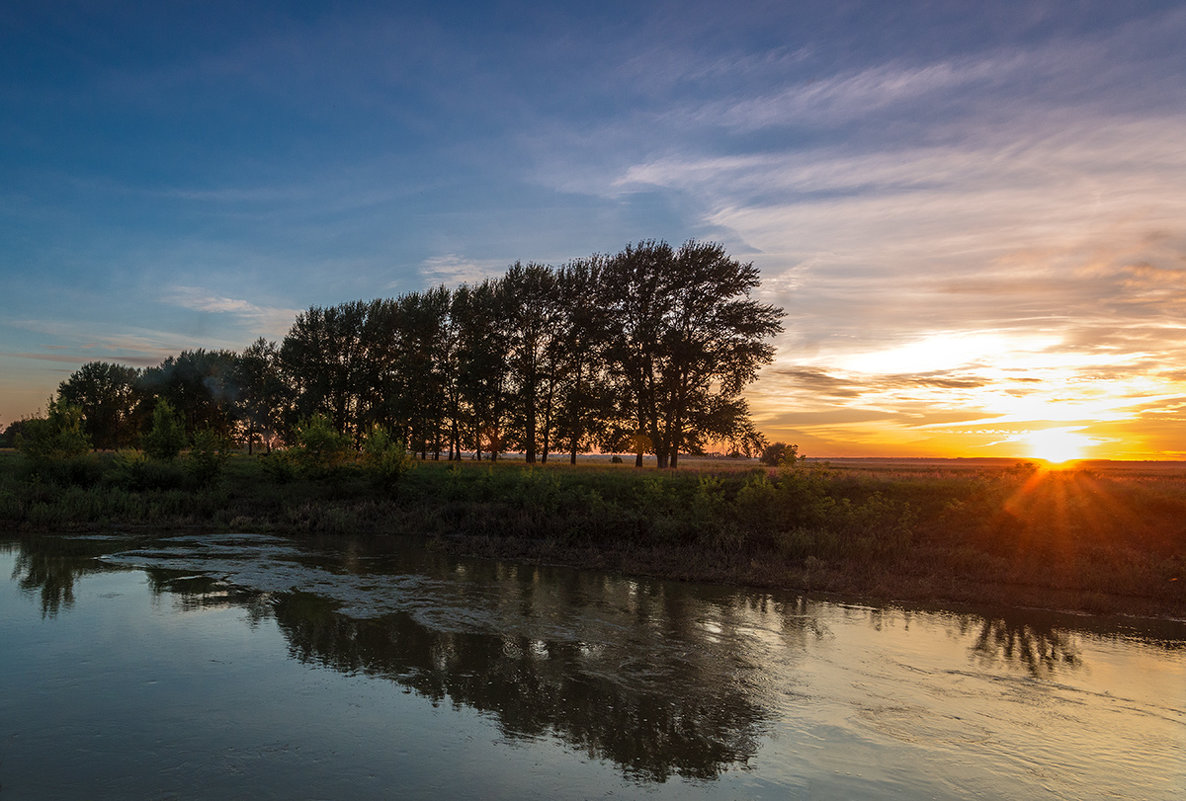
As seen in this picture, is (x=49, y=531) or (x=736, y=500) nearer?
(x=736, y=500)

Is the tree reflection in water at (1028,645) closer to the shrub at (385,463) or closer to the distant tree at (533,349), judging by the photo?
the shrub at (385,463)

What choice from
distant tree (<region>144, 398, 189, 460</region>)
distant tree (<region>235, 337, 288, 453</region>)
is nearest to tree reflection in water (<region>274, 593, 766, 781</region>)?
distant tree (<region>144, 398, 189, 460</region>)

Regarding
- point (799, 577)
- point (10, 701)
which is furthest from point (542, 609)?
point (10, 701)

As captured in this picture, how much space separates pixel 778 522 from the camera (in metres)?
19.6

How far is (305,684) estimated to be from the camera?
8438 mm

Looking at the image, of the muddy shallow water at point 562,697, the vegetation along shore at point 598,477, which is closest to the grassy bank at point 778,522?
the vegetation along shore at point 598,477

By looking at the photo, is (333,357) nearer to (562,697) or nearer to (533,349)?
(533,349)

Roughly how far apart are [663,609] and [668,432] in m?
22.4

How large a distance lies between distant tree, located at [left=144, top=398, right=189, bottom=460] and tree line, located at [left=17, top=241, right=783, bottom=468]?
838mm

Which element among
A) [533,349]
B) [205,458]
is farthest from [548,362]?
[205,458]

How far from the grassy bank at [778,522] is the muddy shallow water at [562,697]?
84.3 inches

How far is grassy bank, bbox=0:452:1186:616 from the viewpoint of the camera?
51.5 ft

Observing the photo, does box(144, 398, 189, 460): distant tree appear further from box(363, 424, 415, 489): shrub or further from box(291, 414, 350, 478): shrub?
box(363, 424, 415, 489): shrub

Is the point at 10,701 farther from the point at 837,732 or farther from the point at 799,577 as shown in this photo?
the point at 799,577
